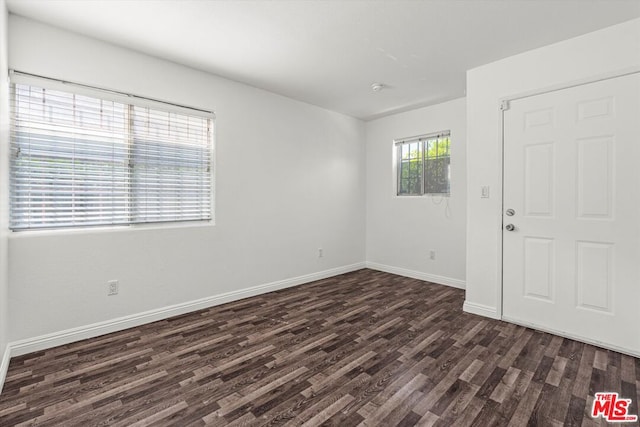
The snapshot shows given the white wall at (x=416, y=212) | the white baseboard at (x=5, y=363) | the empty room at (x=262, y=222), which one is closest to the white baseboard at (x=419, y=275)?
the white wall at (x=416, y=212)

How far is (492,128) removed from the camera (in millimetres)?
3053

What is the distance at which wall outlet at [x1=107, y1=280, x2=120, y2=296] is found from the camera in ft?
8.86

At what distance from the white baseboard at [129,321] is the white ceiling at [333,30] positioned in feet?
8.11

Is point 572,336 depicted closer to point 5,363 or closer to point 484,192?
point 484,192

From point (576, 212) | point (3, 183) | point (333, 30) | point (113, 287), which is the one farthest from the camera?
point (113, 287)

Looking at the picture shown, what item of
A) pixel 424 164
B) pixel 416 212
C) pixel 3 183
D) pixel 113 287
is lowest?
pixel 113 287

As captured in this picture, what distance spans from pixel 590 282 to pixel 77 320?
4321mm

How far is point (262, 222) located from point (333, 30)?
2272 mm

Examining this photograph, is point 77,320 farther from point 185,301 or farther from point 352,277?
point 352,277

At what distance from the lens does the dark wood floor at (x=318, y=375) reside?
169cm

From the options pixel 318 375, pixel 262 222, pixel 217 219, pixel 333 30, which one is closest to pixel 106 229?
pixel 217 219

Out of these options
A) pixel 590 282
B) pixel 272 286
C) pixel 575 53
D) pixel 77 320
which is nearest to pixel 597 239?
pixel 590 282

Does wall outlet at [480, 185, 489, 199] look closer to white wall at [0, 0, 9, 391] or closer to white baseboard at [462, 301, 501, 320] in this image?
white baseboard at [462, 301, 501, 320]

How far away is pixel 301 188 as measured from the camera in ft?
14.1
